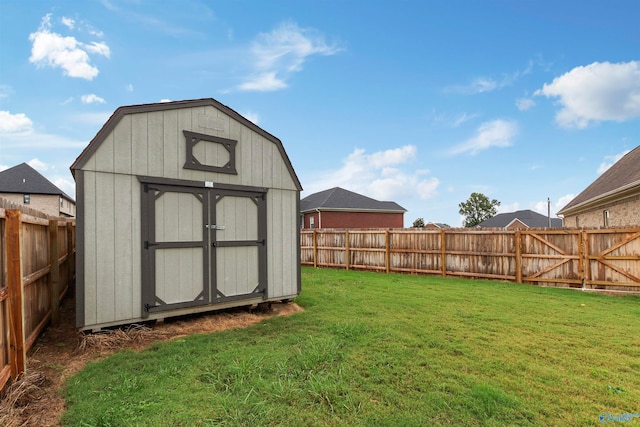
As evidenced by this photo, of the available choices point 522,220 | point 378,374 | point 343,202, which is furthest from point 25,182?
point 522,220

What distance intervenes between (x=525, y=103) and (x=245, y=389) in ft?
55.3

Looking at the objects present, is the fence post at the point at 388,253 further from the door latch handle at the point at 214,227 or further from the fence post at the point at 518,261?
the door latch handle at the point at 214,227

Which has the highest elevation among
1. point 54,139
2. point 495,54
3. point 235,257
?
point 495,54

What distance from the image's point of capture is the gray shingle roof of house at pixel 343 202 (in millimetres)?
25141

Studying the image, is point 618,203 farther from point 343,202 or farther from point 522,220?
point 522,220

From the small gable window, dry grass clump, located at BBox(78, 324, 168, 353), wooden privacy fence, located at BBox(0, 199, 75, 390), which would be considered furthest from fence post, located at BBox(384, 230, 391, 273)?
wooden privacy fence, located at BBox(0, 199, 75, 390)

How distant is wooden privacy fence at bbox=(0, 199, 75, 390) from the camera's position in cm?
281

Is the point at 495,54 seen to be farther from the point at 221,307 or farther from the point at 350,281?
the point at 221,307

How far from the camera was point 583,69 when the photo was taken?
41.6ft

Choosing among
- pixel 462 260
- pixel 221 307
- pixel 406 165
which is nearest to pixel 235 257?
pixel 221 307

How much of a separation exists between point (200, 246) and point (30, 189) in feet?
115

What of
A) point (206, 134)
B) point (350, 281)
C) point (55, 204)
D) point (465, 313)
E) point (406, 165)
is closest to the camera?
point (206, 134)

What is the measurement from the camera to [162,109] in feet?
15.9

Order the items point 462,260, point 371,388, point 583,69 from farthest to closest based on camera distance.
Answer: point 583,69 < point 462,260 < point 371,388
